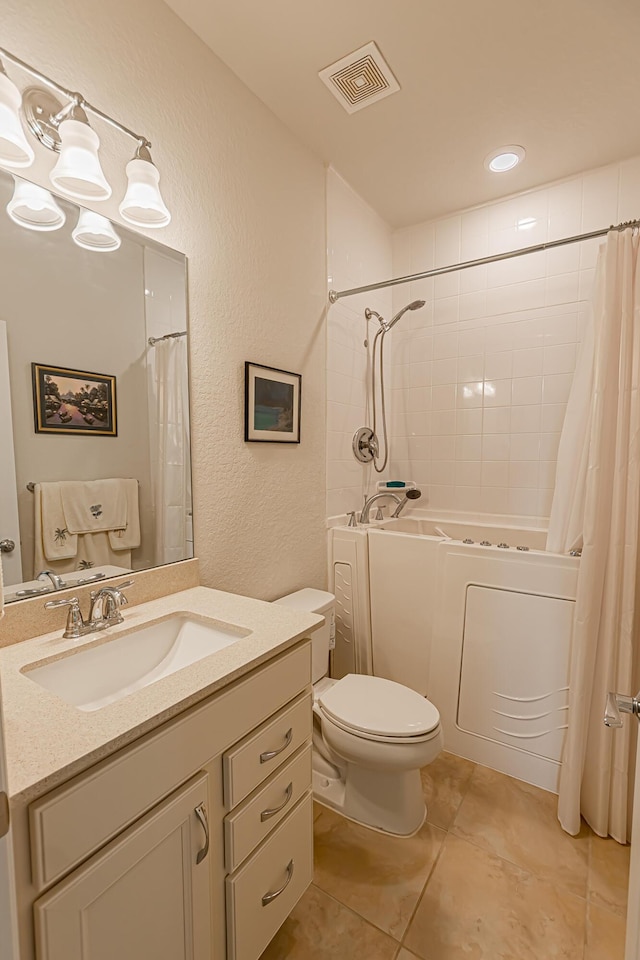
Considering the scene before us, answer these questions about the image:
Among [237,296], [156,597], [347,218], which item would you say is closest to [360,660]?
[156,597]

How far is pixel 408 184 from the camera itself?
222 centimetres

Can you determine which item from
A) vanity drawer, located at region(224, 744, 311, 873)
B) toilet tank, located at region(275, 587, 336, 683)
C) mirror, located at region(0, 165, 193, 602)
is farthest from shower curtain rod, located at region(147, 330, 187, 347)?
vanity drawer, located at region(224, 744, 311, 873)

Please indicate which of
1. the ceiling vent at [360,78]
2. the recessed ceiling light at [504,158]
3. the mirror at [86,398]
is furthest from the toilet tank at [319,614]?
the recessed ceiling light at [504,158]

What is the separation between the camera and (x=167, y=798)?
77cm

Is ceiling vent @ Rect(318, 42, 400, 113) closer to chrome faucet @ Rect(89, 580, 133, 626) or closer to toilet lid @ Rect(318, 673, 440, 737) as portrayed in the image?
chrome faucet @ Rect(89, 580, 133, 626)

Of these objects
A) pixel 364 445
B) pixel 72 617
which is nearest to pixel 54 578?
pixel 72 617

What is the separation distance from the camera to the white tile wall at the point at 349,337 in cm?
215

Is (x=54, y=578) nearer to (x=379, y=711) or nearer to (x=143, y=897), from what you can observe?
(x=143, y=897)

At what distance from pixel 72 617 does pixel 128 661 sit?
0.57ft

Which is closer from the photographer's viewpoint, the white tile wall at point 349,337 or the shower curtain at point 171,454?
the shower curtain at point 171,454

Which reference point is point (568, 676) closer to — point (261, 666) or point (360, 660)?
point (360, 660)

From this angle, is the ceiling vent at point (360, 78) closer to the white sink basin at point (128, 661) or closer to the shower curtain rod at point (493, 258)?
the shower curtain rod at point (493, 258)

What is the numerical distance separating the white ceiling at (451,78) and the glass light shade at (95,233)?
79 cm

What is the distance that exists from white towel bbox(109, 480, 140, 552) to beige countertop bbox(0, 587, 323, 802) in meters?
0.18
